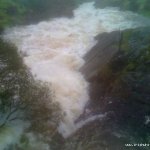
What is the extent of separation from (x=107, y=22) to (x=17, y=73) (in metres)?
15.9

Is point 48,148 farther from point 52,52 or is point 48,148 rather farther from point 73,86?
point 52,52

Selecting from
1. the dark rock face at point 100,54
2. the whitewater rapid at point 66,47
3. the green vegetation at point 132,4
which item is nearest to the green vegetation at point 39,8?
the green vegetation at point 132,4

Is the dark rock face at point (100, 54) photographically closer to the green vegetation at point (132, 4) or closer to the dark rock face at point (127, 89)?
the dark rock face at point (127, 89)

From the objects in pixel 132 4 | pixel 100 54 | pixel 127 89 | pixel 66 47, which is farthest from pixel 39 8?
pixel 127 89

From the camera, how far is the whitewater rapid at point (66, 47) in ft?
51.0

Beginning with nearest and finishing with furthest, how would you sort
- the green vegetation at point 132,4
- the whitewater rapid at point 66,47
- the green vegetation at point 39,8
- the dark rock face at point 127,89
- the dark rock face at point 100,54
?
the dark rock face at point 127,89 < the whitewater rapid at point 66,47 < the dark rock face at point 100,54 < the green vegetation at point 39,8 < the green vegetation at point 132,4

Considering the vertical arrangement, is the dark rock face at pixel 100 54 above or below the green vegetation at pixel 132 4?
below

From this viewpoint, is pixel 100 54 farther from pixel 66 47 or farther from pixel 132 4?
pixel 132 4

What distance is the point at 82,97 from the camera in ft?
52.3

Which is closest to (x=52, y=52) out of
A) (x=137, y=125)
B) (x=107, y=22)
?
(x=107, y=22)

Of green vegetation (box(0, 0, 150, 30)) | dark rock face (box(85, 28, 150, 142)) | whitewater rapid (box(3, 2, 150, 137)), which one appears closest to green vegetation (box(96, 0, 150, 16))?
green vegetation (box(0, 0, 150, 30))

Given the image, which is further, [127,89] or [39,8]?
[39,8]

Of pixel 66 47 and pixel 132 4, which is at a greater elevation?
pixel 132 4

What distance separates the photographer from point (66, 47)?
21031 millimetres
